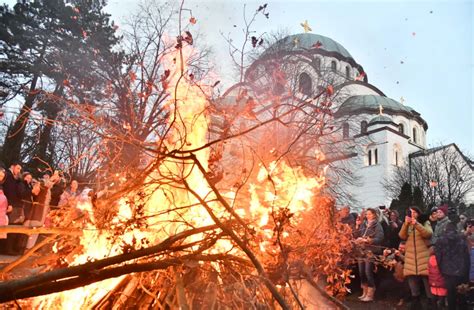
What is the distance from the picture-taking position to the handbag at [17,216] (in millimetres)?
9435

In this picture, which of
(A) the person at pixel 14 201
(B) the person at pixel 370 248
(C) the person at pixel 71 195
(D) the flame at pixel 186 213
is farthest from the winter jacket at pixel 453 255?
(A) the person at pixel 14 201

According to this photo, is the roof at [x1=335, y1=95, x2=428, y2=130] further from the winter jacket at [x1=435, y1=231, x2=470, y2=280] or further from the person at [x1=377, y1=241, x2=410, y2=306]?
the winter jacket at [x1=435, y1=231, x2=470, y2=280]

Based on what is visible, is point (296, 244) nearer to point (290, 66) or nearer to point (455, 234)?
point (455, 234)

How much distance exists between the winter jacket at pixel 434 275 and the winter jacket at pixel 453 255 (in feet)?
0.54

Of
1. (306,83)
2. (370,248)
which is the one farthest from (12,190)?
(306,83)

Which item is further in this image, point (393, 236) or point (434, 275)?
point (393, 236)

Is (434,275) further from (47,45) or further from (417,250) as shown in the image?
(47,45)

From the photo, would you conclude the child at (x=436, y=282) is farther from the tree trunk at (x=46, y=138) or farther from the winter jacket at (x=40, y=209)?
the tree trunk at (x=46, y=138)

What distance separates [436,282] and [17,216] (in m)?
9.23

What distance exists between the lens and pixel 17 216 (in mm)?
9594

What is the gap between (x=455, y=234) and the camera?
6.58 metres

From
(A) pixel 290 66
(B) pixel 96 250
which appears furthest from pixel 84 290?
(A) pixel 290 66

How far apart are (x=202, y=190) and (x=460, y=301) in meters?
5.35

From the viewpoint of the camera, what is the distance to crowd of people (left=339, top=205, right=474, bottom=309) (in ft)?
21.3
